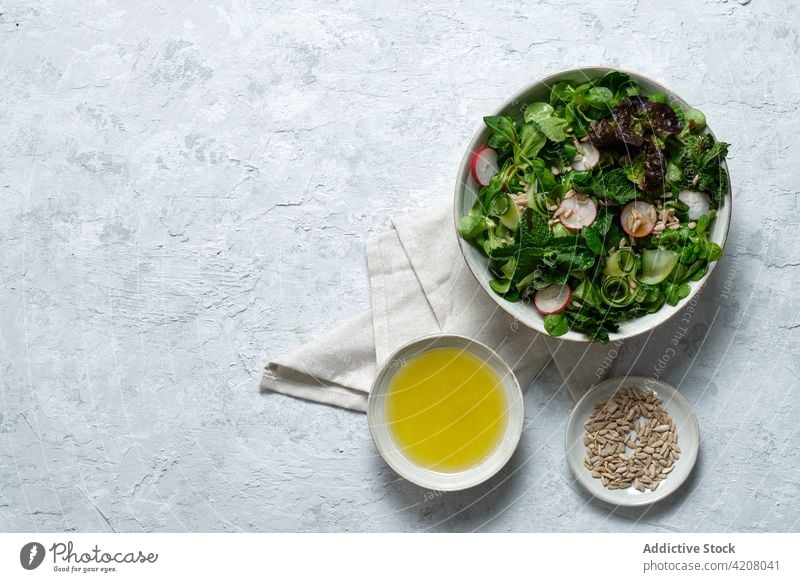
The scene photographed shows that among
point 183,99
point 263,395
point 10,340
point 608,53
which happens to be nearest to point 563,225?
point 608,53

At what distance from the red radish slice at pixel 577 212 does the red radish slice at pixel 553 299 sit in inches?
5.6

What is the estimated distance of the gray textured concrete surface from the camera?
6.38 ft

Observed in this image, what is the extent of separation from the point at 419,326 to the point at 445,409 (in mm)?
216

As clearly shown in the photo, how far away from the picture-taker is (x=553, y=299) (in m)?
1.76

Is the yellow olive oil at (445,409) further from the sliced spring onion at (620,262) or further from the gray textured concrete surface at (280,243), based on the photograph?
the sliced spring onion at (620,262)

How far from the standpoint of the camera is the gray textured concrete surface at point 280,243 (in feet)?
6.38

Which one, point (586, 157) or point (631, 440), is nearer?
point (586, 157)

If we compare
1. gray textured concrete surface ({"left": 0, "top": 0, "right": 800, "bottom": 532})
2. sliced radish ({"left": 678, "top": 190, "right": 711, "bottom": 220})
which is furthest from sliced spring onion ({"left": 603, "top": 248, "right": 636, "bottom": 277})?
gray textured concrete surface ({"left": 0, "top": 0, "right": 800, "bottom": 532})

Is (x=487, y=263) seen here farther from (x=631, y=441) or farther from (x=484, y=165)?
(x=631, y=441)

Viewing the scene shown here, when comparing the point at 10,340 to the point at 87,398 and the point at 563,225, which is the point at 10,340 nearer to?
the point at 87,398

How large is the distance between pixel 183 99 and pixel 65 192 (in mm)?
397
